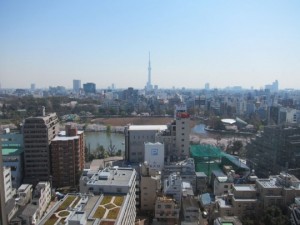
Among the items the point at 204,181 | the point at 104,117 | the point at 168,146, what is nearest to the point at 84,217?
the point at 204,181

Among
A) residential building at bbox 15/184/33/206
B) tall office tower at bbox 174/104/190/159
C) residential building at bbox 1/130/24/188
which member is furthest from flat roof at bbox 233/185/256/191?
residential building at bbox 1/130/24/188

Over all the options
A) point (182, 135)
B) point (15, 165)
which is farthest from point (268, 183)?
point (15, 165)

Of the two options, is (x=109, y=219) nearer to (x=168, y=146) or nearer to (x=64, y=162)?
(x=64, y=162)

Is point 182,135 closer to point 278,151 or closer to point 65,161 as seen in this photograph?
point 278,151

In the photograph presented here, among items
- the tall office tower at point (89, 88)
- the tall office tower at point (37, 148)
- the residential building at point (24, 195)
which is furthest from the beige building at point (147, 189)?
the tall office tower at point (89, 88)

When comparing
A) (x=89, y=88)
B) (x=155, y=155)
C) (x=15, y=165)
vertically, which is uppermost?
Result: (x=89, y=88)
